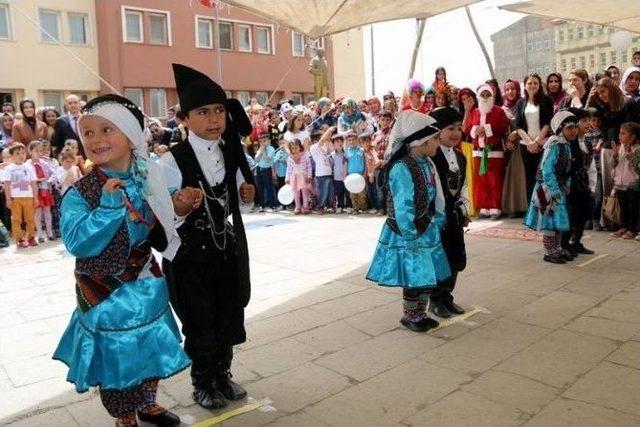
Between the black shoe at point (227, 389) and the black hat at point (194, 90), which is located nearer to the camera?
the black hat at point (194, 90)

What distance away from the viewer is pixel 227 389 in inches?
119

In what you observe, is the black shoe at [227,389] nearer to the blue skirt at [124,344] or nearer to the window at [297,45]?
the blue skirt at [124,344]

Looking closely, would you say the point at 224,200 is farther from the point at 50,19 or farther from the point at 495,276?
the point at 50,19

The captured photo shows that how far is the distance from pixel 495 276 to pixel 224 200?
3.23m

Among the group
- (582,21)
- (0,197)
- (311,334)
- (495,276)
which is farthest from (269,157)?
(311,334)

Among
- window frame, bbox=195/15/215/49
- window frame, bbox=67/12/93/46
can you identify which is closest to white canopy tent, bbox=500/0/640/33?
window frame, bbox=67/12/93/46

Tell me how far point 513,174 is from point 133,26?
21000 mm

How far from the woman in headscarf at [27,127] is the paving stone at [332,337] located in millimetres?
7558

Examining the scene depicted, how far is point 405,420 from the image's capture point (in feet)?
8.86

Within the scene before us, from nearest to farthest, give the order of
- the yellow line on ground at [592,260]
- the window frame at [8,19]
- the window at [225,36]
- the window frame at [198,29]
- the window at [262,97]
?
1. the yellow line on ground at [592,260]
2. the window frame at [8,19]
3. the window frame at [198,29]
4. the window at [225,36]
5. the window at [262,97]

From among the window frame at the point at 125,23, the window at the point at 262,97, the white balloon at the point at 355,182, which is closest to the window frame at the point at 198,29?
the window frame at the point at 125,23

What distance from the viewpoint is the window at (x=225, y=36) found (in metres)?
27.8

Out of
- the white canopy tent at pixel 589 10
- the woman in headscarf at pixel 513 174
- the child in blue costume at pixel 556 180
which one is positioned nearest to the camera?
the child in blue costume at pixel 556 180

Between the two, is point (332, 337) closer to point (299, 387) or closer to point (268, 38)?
point (299, 387)
